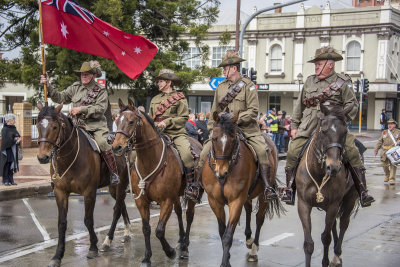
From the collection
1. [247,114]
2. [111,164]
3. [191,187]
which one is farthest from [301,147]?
[111,164]

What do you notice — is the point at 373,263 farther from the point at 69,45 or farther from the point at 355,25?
the point at 355,25

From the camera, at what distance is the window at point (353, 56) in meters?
42.5

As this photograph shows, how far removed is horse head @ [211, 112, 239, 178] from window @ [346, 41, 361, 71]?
38956 mm

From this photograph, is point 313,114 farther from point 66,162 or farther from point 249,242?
point 66,162

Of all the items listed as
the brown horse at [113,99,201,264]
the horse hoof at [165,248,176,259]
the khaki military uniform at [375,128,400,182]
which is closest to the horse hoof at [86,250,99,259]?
the brown horse at [113,99,201,264]

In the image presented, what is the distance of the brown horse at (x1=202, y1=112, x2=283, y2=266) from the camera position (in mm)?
6262

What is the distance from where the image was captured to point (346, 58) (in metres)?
42.7

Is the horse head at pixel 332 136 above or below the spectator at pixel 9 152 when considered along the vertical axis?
above

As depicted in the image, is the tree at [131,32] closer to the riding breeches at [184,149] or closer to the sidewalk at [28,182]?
the sidewalk at [28,182]

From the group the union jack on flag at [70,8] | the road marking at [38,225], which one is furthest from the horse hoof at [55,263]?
the union jack on flag at [70,8]

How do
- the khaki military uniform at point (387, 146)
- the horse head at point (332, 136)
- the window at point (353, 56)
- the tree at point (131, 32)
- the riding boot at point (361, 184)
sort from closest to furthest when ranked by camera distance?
1. the horse head at point (332, 136)
2. the riding boot at point (361, 184)
3. the khaki military uniform at point (387, 146)
4. the tree at point (131, 32)
5. the window at point (353, 56)

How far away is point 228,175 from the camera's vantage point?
6.60 meters

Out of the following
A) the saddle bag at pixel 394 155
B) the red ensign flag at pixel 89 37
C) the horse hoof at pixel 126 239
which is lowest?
the horse hoof at pixel 126 239

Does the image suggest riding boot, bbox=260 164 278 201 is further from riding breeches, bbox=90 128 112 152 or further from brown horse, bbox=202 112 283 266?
riding breeches, bbox=90 128 112 152
